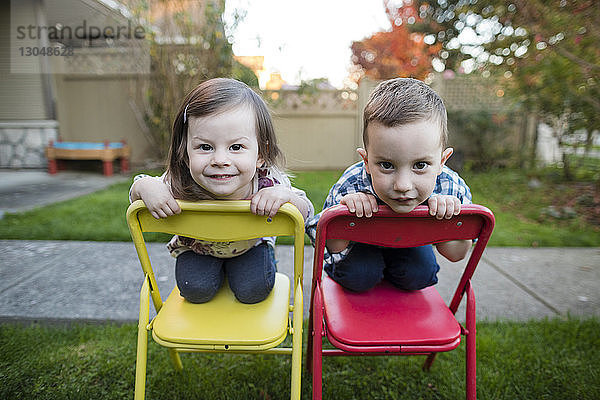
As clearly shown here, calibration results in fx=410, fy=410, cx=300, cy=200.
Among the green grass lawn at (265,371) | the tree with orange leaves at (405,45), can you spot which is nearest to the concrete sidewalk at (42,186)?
the green grass lawn at (265,371)

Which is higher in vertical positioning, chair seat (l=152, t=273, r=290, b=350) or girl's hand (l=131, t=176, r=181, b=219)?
girl's hand (l=131, t=176, r=181, b=219)

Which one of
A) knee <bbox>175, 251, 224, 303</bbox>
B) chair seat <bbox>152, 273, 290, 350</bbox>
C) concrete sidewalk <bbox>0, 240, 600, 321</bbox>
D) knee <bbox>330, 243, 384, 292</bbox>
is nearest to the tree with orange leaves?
concrete sidewalk <bbox>0, 240, 600, 321</bbox>

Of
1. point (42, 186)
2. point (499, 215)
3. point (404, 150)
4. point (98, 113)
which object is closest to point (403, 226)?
point (404, 150)

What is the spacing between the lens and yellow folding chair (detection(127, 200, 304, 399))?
4.16 ft

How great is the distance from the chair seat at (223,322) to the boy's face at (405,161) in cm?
59

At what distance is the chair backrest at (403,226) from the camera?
1.25m

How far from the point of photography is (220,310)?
1.53 metres

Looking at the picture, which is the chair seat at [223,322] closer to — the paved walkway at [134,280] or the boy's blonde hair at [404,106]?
the boy's blonde hair at [404,106]

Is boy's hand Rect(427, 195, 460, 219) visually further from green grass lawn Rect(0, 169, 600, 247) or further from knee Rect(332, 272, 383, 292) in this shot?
green grass lawn Rect(0, 169, 600, 247)

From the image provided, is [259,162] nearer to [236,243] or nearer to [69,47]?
[236,243]

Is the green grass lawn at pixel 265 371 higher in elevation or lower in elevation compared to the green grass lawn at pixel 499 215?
lower

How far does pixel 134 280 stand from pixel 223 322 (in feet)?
5.72

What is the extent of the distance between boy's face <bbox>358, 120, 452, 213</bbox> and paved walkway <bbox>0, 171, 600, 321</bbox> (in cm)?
149

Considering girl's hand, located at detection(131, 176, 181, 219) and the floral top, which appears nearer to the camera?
girl's hand, located at detection(131, 176, 181, 219)
